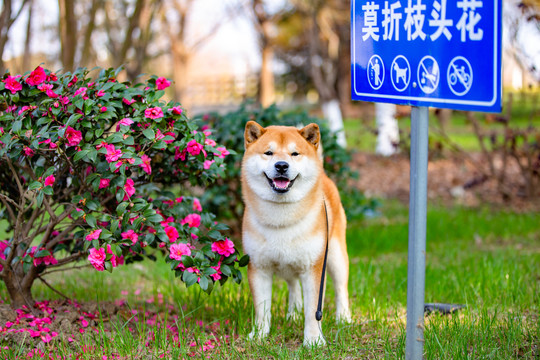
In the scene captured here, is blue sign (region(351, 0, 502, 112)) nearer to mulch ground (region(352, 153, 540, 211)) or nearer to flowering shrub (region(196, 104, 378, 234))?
flowering shrub (region(196, 104, 378, 234))

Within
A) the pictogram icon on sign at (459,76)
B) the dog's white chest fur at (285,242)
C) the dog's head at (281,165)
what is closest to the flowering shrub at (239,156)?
the dog's head at (281,165)

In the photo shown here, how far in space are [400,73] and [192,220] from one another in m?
1.74

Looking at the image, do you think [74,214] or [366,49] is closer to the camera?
[366,49]

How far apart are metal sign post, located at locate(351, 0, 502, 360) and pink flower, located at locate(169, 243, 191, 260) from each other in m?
1.36

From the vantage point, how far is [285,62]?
3234 cm

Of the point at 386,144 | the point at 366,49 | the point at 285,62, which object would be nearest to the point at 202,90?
the point at 285,62

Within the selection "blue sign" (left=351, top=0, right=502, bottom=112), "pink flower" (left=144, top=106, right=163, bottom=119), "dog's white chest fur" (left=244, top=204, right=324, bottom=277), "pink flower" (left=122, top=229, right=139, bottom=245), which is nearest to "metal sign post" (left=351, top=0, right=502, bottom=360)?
"blue sign" (left=351, top=0, right=502, bottom=112)

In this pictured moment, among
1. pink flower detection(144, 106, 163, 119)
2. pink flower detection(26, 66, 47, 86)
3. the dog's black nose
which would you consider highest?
pink flower detection(26, 66, 47, 86)

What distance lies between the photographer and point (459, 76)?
7.50 ft

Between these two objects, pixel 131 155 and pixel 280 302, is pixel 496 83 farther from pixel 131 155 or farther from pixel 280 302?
pixel 280 302

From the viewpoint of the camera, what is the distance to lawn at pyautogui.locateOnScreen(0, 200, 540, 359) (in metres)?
3.24

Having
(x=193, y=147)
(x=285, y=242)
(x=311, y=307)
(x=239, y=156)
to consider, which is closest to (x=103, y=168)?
(x=193, y=147)

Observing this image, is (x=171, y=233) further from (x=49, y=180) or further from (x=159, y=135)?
(x=49, y=180)

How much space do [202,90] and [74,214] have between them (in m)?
29.1
